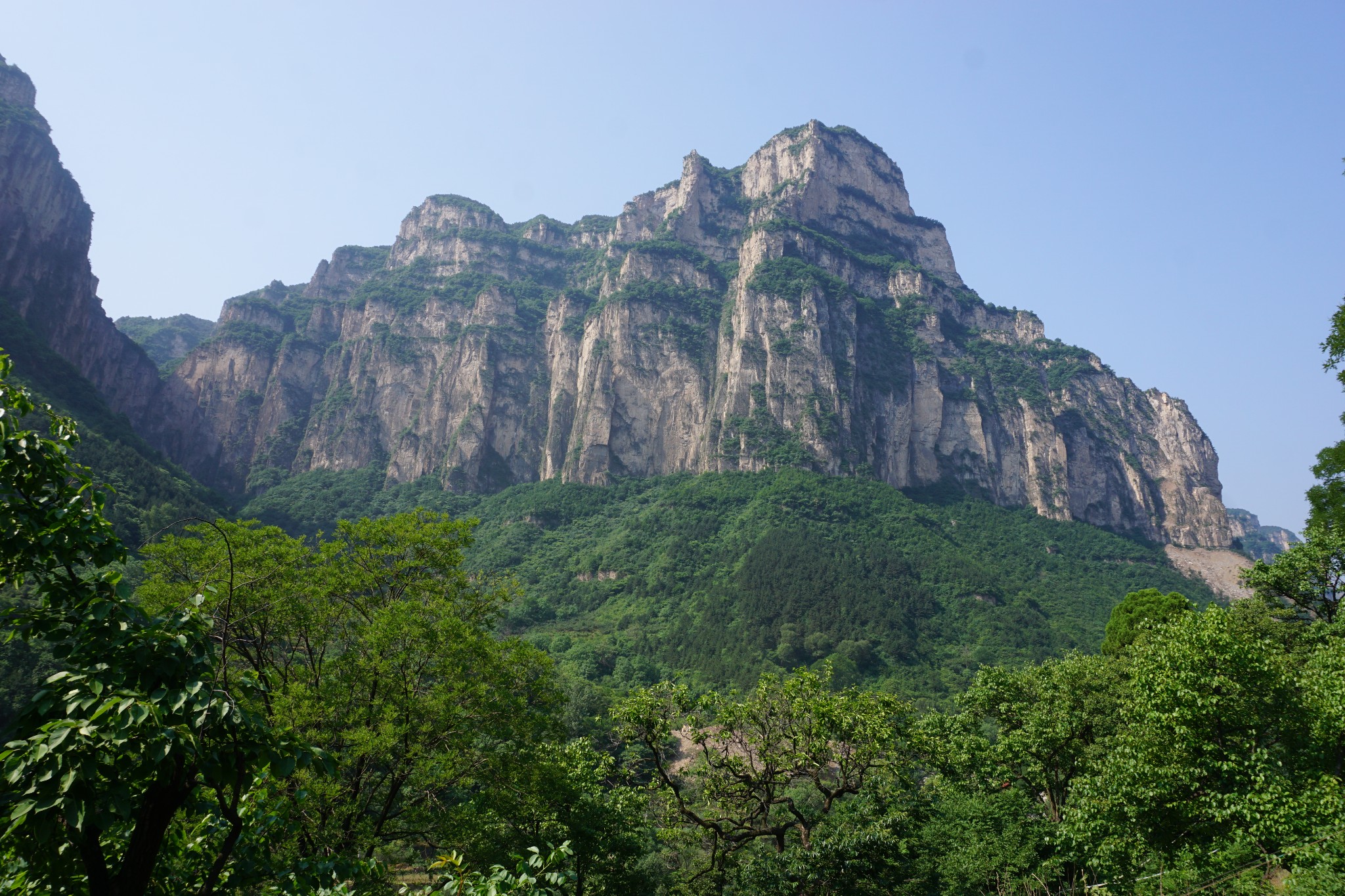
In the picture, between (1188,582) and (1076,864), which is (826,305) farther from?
(1076,864)

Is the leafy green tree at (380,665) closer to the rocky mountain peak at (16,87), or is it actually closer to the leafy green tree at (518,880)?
the leafy green tree at (518,880)

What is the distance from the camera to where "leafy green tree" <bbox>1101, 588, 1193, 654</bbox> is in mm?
27297

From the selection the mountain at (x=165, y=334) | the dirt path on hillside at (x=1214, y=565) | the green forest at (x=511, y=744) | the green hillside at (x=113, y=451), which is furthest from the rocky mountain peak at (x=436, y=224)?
the dirt path on hillside at (x=1214, y=565)

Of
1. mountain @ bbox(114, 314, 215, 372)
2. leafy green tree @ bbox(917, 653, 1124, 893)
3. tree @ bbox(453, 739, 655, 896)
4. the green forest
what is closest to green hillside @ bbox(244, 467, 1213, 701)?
the green forest

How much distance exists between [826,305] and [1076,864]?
116687 mm

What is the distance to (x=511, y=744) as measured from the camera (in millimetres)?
15141

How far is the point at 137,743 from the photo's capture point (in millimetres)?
3553

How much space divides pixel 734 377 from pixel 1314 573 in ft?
333

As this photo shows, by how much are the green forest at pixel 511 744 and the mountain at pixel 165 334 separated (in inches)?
6179

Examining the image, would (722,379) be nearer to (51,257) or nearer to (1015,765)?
(51,257)

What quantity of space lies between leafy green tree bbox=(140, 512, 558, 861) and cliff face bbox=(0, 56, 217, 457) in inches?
3704

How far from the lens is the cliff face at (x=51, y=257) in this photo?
82.1 m

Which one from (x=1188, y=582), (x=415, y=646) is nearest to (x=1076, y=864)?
(x=415, y=646)

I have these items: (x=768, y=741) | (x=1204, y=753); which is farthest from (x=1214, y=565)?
(x=768, y=741)
